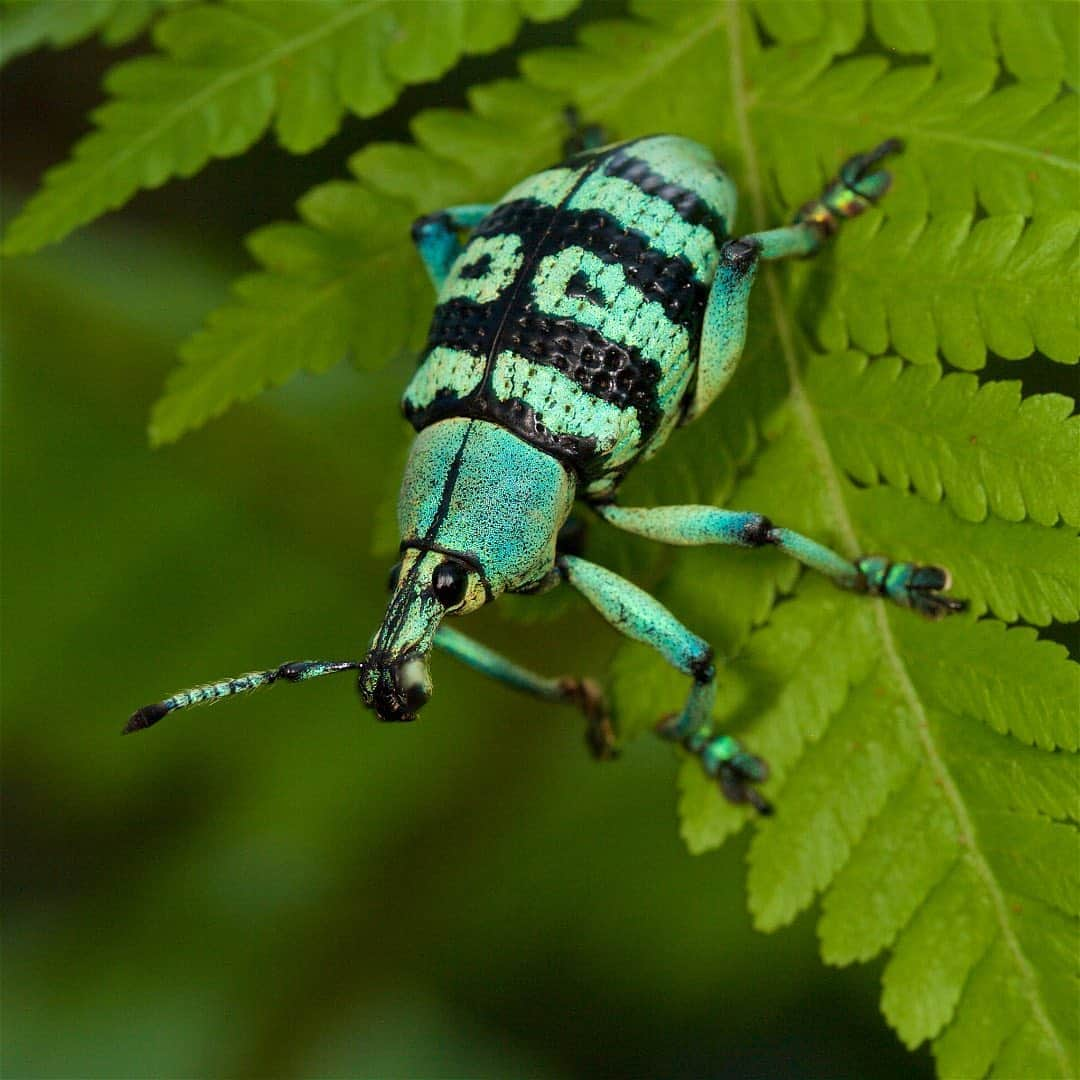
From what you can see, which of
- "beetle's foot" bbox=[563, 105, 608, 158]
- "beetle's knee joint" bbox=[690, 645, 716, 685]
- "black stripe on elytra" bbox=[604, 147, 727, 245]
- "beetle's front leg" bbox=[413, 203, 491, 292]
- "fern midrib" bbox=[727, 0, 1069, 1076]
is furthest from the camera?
"beetle's foot" bbox=[563, 105, 608, 158]

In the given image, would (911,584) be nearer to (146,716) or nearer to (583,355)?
(583,355)

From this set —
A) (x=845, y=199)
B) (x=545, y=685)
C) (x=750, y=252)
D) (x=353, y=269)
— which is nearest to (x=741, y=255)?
(x=750, y=252)

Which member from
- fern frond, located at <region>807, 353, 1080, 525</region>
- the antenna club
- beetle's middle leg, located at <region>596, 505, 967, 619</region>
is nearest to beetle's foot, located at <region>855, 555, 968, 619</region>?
beetle's middle leg, located at <region>596, 505, 967, 619</region>

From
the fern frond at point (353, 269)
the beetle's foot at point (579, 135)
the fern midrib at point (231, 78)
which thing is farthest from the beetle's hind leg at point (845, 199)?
the fern midrib at point (231, 78)

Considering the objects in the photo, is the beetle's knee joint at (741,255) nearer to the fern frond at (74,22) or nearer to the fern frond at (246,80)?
the fern frond at (246,80)

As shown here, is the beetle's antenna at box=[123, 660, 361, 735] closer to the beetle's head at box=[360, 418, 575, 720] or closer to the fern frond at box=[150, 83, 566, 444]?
the beetle's head at box=[360, 418, 575, 720]

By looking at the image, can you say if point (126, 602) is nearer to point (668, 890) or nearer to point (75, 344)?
point (75, 344)

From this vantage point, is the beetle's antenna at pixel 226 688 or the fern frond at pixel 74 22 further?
the fern frond at pixel 74 22
